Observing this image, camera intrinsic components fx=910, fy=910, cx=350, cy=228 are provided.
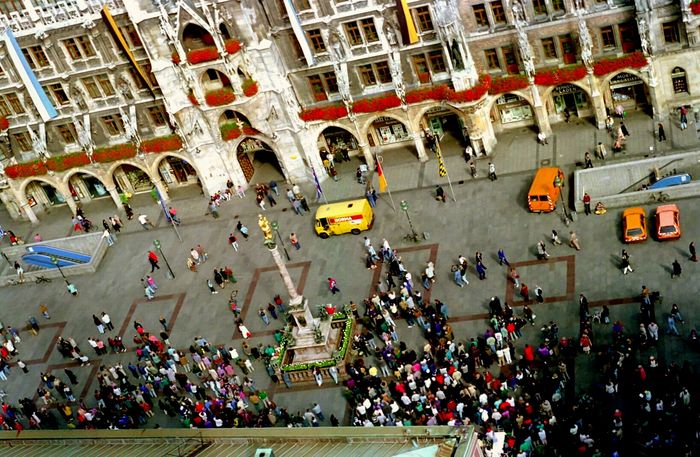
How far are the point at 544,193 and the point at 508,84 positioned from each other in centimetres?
1032

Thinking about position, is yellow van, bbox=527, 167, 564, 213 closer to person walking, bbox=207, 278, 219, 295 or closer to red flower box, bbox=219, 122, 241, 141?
person walking, bbox=207, 278, 219, 295

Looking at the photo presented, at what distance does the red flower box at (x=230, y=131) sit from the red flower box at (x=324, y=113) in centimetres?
553

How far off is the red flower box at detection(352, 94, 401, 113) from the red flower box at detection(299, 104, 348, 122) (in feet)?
3.73

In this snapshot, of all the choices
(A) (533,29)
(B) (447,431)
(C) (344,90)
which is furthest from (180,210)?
(B) (447,431)

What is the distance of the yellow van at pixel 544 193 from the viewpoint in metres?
63.4

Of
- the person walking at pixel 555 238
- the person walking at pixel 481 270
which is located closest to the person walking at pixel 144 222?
the person walking at pixel 481 270

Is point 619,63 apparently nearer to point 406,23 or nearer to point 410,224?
point 406,23

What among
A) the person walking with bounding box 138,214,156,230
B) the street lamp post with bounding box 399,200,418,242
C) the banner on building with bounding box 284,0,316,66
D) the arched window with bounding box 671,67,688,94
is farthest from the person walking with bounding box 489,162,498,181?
the person walking with bounding box 138,214,156,230

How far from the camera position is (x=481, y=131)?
2778 inches

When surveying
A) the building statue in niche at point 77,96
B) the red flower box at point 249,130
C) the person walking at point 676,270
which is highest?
the building statue in niche at point 77,96

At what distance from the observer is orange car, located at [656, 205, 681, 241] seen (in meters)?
56.8

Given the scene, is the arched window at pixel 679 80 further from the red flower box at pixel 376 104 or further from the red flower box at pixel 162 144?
the red flower box at pixel 162 144

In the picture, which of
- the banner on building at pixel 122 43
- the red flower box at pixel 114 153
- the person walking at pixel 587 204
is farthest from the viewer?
the red flower box at pixel 114 153

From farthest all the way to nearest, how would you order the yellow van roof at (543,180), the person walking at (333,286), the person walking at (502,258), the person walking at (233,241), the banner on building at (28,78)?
1. the banner on building at (28,78)
2. the person walking at (233,241)
3. the yellow van roof at (543,180)
4. the person walking at (333,286)
5. the person walking at (502,258)
